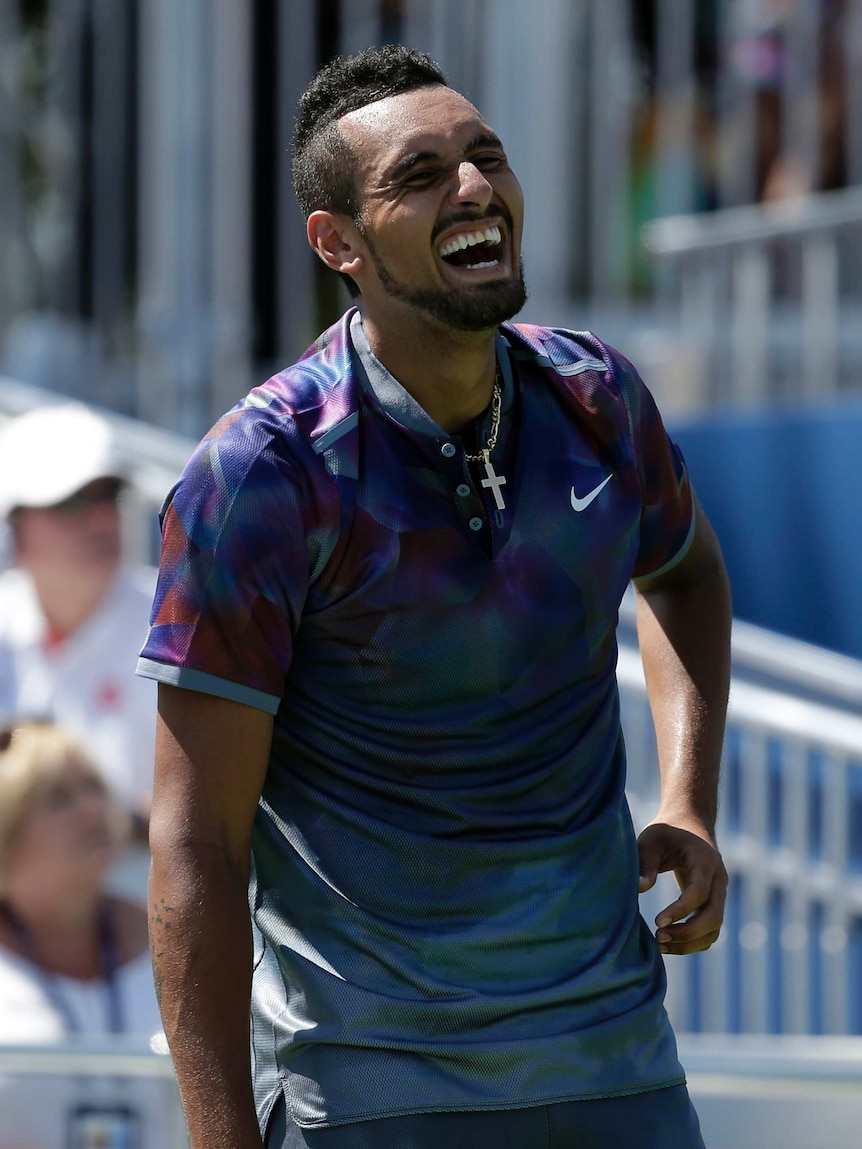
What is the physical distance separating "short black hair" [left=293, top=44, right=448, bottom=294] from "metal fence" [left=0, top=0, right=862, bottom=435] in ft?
16.5

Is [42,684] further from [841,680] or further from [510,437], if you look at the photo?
[510,437]

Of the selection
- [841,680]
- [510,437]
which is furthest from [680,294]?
[510,437]

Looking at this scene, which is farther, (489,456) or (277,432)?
(489,456)

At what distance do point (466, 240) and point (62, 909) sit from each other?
276cm

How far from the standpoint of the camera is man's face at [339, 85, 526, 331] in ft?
7.09

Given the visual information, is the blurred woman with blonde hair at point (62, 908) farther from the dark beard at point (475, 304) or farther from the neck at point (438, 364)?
the dark beard at point (475, 304)

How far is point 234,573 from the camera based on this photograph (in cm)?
204

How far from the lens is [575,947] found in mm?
2137

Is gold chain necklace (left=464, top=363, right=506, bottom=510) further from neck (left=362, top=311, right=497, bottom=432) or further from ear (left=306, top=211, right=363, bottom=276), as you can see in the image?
ear (left=306, top=211, right=363, bottom=276)

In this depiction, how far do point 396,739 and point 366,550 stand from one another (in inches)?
8.7

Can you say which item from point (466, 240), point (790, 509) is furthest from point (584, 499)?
point (790, 509)

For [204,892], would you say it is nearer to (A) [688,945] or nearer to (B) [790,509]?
(A) [688,945]

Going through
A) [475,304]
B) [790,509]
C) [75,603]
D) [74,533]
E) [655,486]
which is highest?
[475,304]

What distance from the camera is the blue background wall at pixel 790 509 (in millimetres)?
6602
